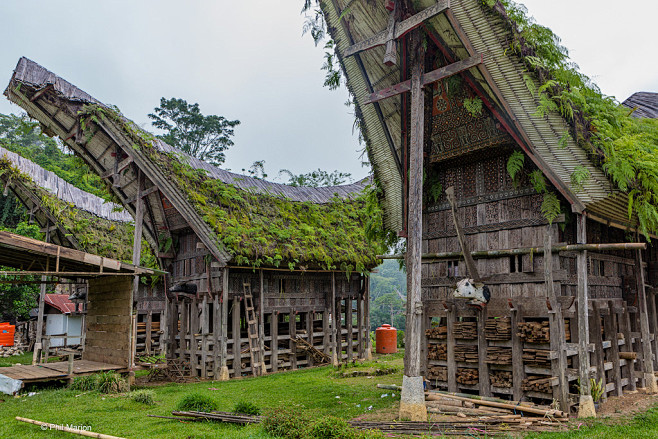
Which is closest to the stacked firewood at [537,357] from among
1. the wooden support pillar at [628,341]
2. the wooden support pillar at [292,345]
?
the wooden support pillar at [628,341]

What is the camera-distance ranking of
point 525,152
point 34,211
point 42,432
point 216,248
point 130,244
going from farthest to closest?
point 130,244 < point 34,211 < point 216,248 < point 525,152 < point 42,432

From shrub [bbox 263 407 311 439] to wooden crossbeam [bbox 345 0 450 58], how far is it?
6583mm

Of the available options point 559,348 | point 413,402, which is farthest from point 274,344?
point 559,348

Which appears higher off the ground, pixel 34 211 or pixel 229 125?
pixel 229 125

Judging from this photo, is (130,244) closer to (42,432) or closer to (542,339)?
(42,432)

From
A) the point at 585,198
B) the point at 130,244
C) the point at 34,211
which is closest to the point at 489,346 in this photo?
the point at 585,198

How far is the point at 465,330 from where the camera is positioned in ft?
32.1

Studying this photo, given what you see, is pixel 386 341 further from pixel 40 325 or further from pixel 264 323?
pixel 40 325

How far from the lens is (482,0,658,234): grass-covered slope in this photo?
8430mm

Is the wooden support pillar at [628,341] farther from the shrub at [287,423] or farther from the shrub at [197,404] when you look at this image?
the shrub at [197,404]

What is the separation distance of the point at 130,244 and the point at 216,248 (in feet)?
30.4

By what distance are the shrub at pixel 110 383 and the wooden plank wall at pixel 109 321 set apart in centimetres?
106

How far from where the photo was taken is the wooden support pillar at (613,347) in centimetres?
1029

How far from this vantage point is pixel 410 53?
9539mm
